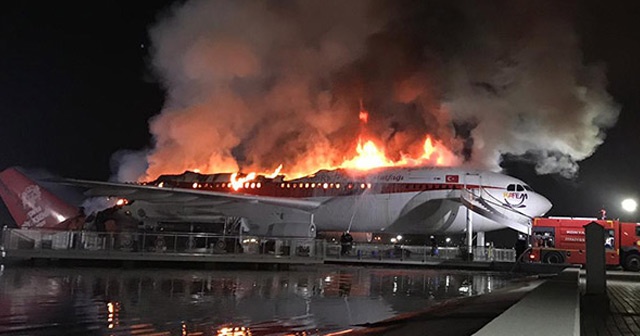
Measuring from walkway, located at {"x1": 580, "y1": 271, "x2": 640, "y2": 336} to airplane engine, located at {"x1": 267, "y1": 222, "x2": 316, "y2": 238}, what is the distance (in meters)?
18.6

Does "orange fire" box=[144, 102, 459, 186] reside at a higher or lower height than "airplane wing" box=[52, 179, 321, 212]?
higher

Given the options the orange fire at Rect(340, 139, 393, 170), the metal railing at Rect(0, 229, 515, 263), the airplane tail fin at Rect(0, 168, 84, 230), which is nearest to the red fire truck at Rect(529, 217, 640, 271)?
the orange fire at Rect(340, 139, 393, 170)

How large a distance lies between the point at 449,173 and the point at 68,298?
23243 mm

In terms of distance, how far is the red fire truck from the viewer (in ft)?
97.3

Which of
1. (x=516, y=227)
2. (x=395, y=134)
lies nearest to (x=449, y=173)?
(x=516, y=227)

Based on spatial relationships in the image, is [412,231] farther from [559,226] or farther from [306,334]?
[306,334]

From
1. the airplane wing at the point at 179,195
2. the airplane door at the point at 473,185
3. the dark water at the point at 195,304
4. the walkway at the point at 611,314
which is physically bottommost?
the dark water at the point at 195,304

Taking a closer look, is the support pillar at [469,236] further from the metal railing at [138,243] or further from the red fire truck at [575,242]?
the metal railing at [138,243]

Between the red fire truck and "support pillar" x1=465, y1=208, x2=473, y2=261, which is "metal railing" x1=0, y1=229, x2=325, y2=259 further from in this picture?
the red fire truck

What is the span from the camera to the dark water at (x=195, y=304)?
8647 millimetres

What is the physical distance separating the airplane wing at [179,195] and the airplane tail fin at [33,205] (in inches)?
245

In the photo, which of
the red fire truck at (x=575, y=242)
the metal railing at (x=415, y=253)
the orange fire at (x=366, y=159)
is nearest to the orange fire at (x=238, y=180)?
the orange fire at (x=366, y=159)

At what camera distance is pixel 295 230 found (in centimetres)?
3145

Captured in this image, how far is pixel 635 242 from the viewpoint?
29.9 metres
